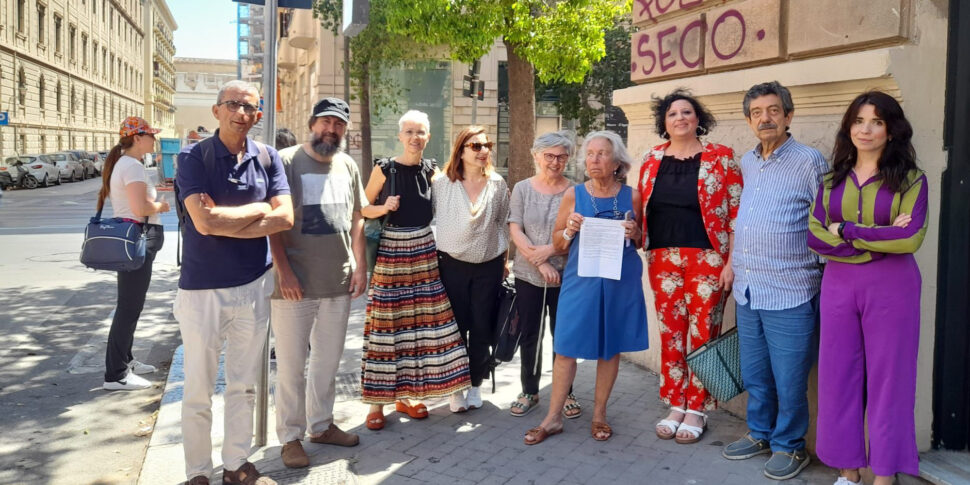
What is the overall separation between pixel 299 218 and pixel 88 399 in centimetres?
277

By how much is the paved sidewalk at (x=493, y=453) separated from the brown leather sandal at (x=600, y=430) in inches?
1.6

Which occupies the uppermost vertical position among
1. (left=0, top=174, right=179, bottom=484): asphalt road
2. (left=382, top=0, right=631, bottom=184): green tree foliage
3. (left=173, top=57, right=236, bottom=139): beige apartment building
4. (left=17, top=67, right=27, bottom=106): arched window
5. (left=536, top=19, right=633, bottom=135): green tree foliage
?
(left=173, top=57, right=236, bottom=139): beige apartment building

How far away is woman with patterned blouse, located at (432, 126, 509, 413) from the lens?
498 cm

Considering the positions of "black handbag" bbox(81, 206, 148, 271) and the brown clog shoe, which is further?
"black handbag" bbox(81, 206, 148, 271)

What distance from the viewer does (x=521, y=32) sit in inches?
419

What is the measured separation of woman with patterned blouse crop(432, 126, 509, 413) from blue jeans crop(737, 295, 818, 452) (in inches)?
61.8

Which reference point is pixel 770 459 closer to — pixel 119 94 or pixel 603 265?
pixel 603 265

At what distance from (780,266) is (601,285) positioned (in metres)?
1.00

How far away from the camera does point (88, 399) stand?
586cm

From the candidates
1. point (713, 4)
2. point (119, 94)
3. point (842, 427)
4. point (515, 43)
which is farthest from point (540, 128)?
point (119, 94)

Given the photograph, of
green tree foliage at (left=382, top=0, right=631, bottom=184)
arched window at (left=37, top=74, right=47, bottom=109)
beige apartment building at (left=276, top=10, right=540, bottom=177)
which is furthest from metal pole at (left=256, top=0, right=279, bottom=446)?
arched window at (left=37, top=74, right=47, bottom=109)

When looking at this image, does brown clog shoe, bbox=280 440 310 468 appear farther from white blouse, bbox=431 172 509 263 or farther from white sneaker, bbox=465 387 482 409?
white blouse, bbox=431 172 509 263

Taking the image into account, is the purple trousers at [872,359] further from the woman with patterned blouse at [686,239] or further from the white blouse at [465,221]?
the white blouse at [465,221]

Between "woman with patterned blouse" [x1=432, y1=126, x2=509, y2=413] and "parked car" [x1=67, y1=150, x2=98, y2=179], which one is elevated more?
"parked car" [x1=67, y1=150, x2=98, y2=179]
